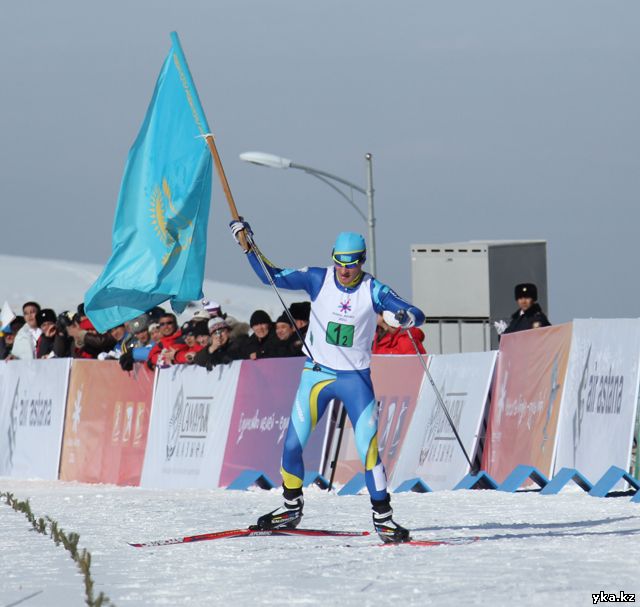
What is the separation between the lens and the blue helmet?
10102mm

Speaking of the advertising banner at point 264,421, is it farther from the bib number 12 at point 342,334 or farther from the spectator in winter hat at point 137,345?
the bib number 12 at point 342,334

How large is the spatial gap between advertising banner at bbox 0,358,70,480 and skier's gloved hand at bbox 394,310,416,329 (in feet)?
38.7

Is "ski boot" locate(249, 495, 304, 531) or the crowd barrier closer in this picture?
"ski boot" locate(249, 495, 304, 531)

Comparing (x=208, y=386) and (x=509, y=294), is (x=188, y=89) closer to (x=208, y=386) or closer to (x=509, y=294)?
(x=208, y=386)

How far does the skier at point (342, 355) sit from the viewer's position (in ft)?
33.1

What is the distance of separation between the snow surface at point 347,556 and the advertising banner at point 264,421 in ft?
9.13

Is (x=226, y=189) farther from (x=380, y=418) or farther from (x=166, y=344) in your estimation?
(x=166, y=344)

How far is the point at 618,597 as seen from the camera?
6.80 meters

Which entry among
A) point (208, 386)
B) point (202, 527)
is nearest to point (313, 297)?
point (202, 527)

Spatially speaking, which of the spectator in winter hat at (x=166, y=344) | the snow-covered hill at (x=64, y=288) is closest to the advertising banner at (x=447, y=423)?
the spectator in winter hat at (x=166, y=344)

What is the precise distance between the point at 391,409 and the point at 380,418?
9.8 inches

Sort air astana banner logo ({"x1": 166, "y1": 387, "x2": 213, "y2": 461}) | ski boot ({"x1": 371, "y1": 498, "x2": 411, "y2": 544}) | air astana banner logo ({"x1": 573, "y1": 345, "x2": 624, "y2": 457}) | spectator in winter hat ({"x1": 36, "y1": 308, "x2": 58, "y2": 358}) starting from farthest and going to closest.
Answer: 1. spectator in winter hat ({"x1": 36, "y1": 308, "x2": 58, "y2": 358})
2. air astana banner logo ({"x1": 166, "y1": 387, "x2": 213, "y2": 461})
3. air astana banner logo ({"x1": 573, "y1": 345, "x2": 624, "y2": 457})
4. ski boot ({"x1": 371, "y1": 498, "x2": 411, "y2": 544})

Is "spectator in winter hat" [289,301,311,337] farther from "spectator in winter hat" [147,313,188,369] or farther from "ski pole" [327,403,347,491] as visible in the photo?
"spectator in winter hat" [147,313,188,369]

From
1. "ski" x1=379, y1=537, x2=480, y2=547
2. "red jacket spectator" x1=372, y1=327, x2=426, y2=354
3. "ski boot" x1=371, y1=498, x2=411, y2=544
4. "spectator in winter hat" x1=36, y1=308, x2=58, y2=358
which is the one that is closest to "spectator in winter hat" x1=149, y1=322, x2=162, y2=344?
"spectator in winter hat" x1=36, y1=308, x2=58, y2=358
